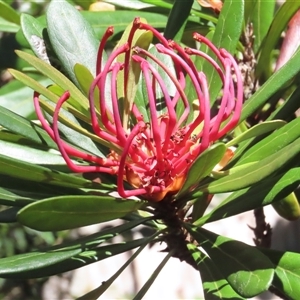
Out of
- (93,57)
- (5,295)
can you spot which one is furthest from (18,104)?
(5,295)

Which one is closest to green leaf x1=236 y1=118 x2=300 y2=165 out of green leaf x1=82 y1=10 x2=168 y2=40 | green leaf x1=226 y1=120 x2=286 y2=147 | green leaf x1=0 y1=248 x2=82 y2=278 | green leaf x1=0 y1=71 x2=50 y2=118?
green leaf x1=226 y1=120 x2=286 y2=147

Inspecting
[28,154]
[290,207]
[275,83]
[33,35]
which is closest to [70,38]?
[33,35]

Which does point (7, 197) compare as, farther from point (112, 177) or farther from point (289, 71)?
point (289, 71)

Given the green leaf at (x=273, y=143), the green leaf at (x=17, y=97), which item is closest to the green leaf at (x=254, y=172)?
the green leaf at (x=273, y=143)

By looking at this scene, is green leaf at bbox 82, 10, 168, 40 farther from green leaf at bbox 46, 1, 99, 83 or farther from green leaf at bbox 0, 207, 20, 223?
green leaf at bbox 0, 207, 20, 223

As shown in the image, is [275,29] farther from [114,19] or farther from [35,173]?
[35,173]

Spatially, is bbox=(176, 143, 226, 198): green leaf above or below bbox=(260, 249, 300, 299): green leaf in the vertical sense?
above
